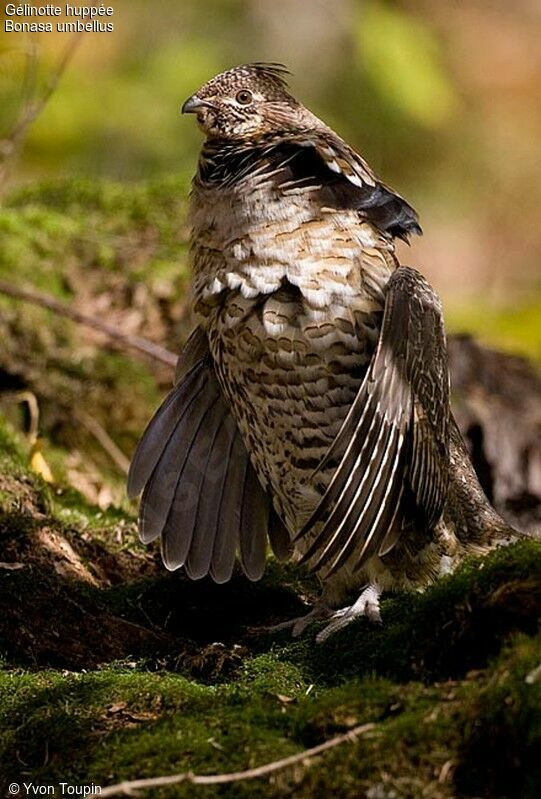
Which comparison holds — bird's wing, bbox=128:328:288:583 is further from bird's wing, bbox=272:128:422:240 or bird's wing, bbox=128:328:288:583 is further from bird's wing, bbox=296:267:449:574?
bird's wing, bbox=272:128:422:240

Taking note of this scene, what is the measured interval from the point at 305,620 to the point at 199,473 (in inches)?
38.7

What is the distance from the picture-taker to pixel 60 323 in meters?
7.84

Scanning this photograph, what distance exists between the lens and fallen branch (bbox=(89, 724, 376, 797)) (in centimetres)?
293

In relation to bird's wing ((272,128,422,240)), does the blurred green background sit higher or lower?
higher

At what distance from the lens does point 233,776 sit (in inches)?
117

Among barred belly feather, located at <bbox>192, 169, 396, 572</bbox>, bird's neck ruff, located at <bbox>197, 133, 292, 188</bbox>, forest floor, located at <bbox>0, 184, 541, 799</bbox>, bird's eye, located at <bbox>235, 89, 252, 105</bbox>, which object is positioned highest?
bird's eye, located at <bbox>235, 89, 252, 105</bbox>

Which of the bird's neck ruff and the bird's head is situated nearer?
the bird's neck ruff

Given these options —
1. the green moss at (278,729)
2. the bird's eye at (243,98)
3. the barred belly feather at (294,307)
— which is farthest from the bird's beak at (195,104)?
the green moss at (278,729)

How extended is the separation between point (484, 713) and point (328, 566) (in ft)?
5.34

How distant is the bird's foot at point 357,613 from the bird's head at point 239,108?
1805 mm

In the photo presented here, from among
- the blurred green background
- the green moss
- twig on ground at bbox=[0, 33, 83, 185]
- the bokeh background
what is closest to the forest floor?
the green moss

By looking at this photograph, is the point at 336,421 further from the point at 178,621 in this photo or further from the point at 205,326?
the point at 178,621

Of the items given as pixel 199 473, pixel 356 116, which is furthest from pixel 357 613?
pixel 356 116

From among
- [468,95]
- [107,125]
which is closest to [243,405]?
[107,125]
